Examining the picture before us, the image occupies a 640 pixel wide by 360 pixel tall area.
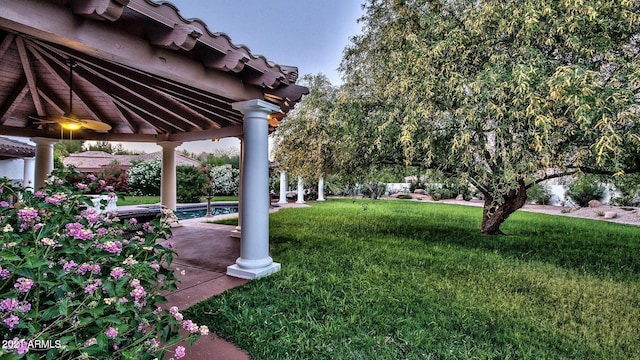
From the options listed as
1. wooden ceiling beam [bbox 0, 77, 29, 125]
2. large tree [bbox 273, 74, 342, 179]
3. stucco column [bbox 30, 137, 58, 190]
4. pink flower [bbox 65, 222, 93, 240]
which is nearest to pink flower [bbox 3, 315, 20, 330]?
pink flower [bbox 65, 222, 93, 240]

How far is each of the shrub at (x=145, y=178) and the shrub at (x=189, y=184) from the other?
8.91 feet

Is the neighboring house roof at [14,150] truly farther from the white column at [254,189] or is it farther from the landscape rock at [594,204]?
the landscape rock at [594,204]

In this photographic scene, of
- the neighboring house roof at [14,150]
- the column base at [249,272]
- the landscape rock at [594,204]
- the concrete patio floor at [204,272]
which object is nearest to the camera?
the concrete patio floor at [204,272]

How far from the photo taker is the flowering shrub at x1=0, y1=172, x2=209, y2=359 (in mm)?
1408

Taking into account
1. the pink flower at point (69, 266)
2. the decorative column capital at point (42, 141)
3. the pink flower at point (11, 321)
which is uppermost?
the decorative column capital at point (42, 141)

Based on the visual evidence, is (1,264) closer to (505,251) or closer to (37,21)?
(37,21)

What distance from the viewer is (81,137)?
26.0 ft

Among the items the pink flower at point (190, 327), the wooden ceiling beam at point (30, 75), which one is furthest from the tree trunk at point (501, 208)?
the wooden ceiling beam at point (30, 75)

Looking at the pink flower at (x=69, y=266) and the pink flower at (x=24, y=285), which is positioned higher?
the pink flower at (x=69, y=266)

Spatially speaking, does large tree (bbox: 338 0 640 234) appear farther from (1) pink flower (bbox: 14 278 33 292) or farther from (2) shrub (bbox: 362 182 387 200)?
(2) shrub (bbox: 362 182 387 200)

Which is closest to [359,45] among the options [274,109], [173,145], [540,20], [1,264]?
[540,20]

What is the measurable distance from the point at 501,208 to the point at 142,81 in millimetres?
9142

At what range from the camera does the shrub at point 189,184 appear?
18.1 meters

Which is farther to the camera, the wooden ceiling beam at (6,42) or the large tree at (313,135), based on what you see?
the large tree at (313,135)
